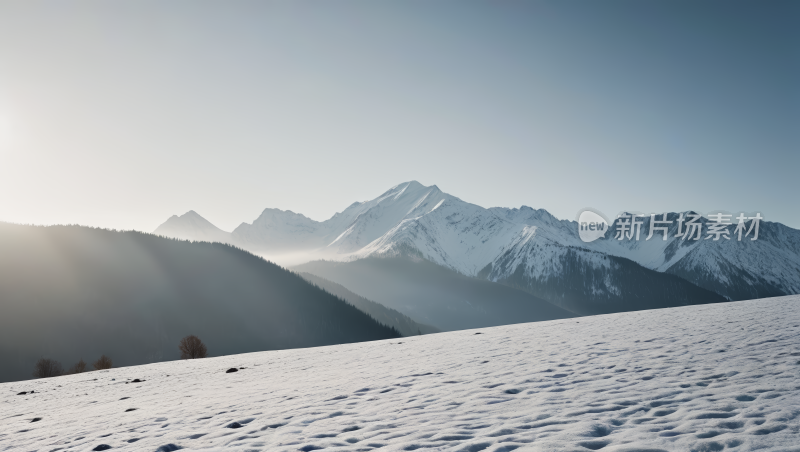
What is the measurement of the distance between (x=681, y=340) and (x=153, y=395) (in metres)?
22.6

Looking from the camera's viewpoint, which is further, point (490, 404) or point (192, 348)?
point (192, 348)

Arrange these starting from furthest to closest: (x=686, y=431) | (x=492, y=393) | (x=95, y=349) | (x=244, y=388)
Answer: (x=95, y=349)
(x=244, y=388)
(x=492, y=393)
(x=686, y=431)

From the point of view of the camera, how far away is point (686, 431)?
6.74 meters

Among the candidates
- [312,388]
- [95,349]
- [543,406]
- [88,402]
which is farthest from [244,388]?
[95,349]

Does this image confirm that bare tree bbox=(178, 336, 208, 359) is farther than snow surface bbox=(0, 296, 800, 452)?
Yes

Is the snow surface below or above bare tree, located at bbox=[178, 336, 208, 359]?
above

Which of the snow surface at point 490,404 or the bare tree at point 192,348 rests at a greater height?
the snow surface at point 490,404

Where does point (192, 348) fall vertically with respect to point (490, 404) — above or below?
below

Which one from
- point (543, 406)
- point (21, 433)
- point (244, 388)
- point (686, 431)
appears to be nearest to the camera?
point (686, 431)

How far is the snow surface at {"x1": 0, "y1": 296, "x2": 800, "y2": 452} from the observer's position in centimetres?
697

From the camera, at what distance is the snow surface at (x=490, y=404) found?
6.97 m

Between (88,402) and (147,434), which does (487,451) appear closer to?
(147,434)

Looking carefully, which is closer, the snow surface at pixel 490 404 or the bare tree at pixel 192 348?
the snow surface at pixel 490 404

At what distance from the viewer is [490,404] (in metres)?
9.30
